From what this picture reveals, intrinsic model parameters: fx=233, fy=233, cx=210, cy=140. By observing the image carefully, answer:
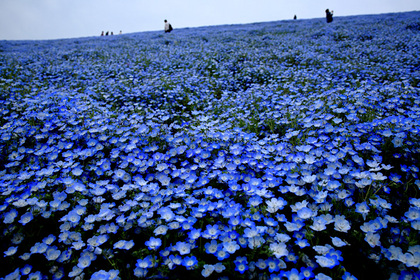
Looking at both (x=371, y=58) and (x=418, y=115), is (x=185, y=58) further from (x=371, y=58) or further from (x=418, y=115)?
(x=418, y=115)

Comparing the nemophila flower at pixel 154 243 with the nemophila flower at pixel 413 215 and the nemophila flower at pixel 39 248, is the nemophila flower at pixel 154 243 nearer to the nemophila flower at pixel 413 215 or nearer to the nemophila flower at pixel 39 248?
the nemophila flower at pixel 39 248

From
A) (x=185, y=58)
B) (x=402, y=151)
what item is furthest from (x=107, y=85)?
(x=402, y=151)

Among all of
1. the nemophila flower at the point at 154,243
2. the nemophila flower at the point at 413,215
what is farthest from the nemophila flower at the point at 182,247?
the nemophila flower at the point at 413,215

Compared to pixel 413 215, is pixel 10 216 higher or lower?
higher

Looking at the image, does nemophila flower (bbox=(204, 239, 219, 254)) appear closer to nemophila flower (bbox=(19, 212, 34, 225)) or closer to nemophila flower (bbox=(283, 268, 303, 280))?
nemophila flower (bbox=(283, 268, 303, 280))

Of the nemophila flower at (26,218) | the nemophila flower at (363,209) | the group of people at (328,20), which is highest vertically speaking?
the group of people at (328,20)

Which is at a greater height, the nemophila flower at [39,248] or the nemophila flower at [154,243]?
the nemophila flower at [39,248]

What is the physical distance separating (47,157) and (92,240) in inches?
60.6

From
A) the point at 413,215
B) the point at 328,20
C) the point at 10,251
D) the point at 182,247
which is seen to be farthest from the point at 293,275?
the point at 328,20

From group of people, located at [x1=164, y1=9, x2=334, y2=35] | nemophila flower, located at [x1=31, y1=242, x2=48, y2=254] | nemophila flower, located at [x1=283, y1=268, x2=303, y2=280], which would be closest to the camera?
nemophila flower, located at [x1=283, y1=268, x2=303, y2=280]

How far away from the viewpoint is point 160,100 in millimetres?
5148

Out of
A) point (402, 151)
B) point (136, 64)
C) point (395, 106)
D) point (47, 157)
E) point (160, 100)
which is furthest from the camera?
point (136, 64)

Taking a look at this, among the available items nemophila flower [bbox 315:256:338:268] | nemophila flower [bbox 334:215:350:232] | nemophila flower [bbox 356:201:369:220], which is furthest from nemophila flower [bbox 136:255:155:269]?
nemophila flower [bbox 356:201:369:220]

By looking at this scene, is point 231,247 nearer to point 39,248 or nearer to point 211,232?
point 211,232
